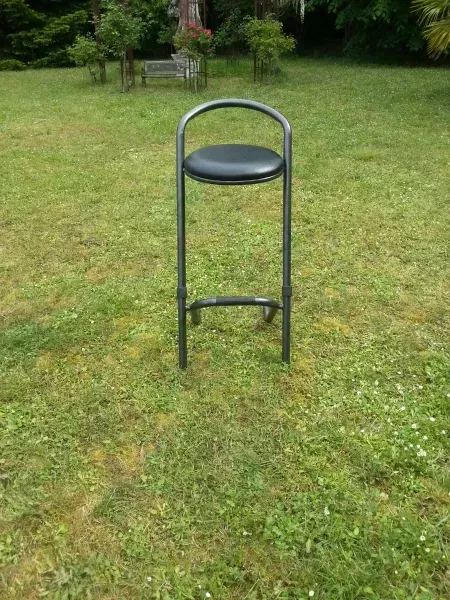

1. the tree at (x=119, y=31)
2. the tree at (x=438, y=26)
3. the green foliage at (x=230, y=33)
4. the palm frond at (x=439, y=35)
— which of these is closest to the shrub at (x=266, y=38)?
the tree at (x=119, y=31)

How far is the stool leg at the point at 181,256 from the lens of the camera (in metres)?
2.17

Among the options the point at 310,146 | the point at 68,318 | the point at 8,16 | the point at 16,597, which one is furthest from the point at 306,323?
the point at 8,16

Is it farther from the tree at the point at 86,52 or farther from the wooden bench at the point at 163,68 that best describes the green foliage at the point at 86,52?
the wooden bench at the point at 163,68

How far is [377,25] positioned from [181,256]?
49.9ft

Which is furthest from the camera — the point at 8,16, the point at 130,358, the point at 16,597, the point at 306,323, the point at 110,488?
the point at 8,16

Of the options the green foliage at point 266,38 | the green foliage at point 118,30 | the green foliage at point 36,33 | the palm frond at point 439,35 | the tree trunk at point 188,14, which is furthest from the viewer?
the green foliage at point 36,33

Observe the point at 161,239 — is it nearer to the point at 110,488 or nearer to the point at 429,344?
the point at 429,344

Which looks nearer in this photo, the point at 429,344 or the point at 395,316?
the point at 429,344

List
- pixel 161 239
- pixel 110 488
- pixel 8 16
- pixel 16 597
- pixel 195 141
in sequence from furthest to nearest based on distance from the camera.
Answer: pixel 8 16
pixel 195 141
pixel 161 239
pixel 110 488
pixel 16 597

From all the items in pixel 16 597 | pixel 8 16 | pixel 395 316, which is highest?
pixel 8 16

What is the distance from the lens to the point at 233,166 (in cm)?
202

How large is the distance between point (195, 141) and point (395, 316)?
411 centimetres

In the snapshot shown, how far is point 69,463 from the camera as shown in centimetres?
189

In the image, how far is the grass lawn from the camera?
156 centimetres
